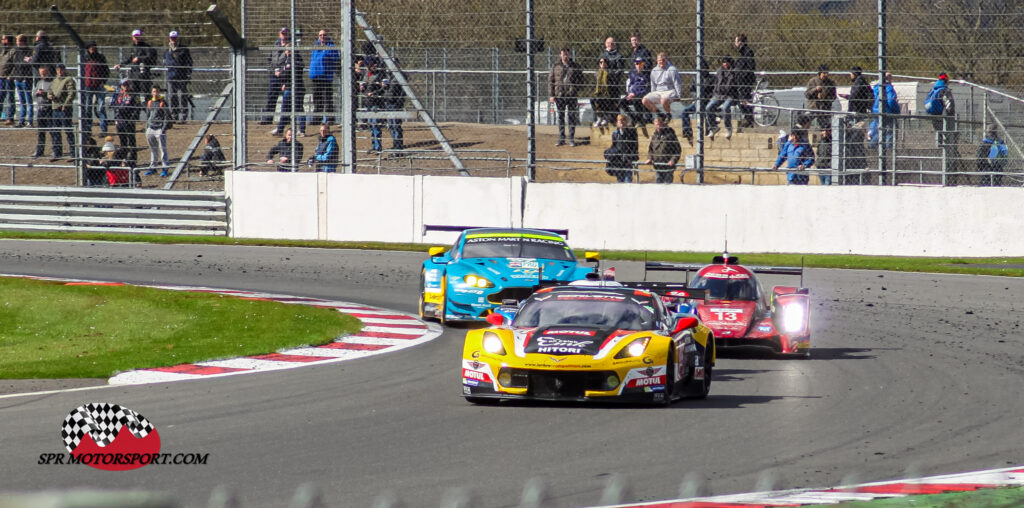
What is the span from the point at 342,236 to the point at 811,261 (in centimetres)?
822

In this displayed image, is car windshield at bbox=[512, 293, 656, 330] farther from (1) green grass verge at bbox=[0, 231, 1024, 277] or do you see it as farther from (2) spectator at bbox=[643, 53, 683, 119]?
(2) spectator at bbox=[643, 53, 683, 119]

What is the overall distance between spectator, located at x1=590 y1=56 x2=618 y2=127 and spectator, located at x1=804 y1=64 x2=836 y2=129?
3300mm

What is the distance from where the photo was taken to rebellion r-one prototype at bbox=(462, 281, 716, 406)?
9.98 m

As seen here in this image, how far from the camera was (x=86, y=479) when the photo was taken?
6.93 m

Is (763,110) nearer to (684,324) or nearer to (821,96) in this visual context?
(821,96)

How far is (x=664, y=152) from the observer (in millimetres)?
23438

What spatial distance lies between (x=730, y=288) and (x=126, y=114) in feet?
50.1

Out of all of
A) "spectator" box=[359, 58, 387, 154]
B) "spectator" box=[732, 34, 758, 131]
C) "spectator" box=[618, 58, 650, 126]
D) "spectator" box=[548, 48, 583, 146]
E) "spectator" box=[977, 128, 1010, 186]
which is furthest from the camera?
"spectator" box=[359, 58, 387, 154]

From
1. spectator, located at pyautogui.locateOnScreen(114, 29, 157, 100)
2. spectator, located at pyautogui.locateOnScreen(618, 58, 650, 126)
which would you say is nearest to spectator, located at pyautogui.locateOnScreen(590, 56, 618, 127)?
spectator, located at pyautogui.locateOnScreen(618, 58, 650, 126)

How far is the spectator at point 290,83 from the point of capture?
25453 mm

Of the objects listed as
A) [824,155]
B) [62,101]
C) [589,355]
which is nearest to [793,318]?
[589,355]

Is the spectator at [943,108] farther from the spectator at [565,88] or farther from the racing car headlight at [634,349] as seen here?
the racing car headlight at [634,349]

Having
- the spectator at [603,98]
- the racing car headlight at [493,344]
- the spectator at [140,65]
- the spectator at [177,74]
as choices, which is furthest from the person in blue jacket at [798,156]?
the racing car headlight at [493,344]

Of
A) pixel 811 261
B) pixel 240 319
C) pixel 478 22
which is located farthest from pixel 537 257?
pixel 478 22
